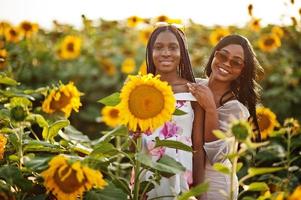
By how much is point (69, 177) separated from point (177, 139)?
539 millimetres

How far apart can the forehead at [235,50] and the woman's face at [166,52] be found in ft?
0.71

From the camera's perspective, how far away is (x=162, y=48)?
2.39m

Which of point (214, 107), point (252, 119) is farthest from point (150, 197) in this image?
point (252, 119)

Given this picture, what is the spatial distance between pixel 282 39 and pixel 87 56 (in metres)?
1.54

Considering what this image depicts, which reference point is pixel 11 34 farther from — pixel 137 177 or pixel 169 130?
pixel 137 177

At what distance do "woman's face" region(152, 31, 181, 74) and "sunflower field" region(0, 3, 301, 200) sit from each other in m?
0.17

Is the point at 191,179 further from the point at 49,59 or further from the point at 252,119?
the point at 49,59

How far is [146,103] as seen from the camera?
203cm

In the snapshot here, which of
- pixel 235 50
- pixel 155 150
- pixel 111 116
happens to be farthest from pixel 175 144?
pixel 111 116

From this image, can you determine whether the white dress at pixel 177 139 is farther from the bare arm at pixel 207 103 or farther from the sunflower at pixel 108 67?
the sunflower at pixel 108 67

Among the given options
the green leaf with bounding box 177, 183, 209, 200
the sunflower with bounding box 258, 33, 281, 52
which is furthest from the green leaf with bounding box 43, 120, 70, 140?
the sunflower with bounding box 258, 33, 281, 52

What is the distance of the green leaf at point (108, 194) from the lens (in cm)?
209

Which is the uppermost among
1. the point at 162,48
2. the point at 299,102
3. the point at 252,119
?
the point at 162,48

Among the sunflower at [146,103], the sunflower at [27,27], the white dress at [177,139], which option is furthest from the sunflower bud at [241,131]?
the sunflower at [27,27]
